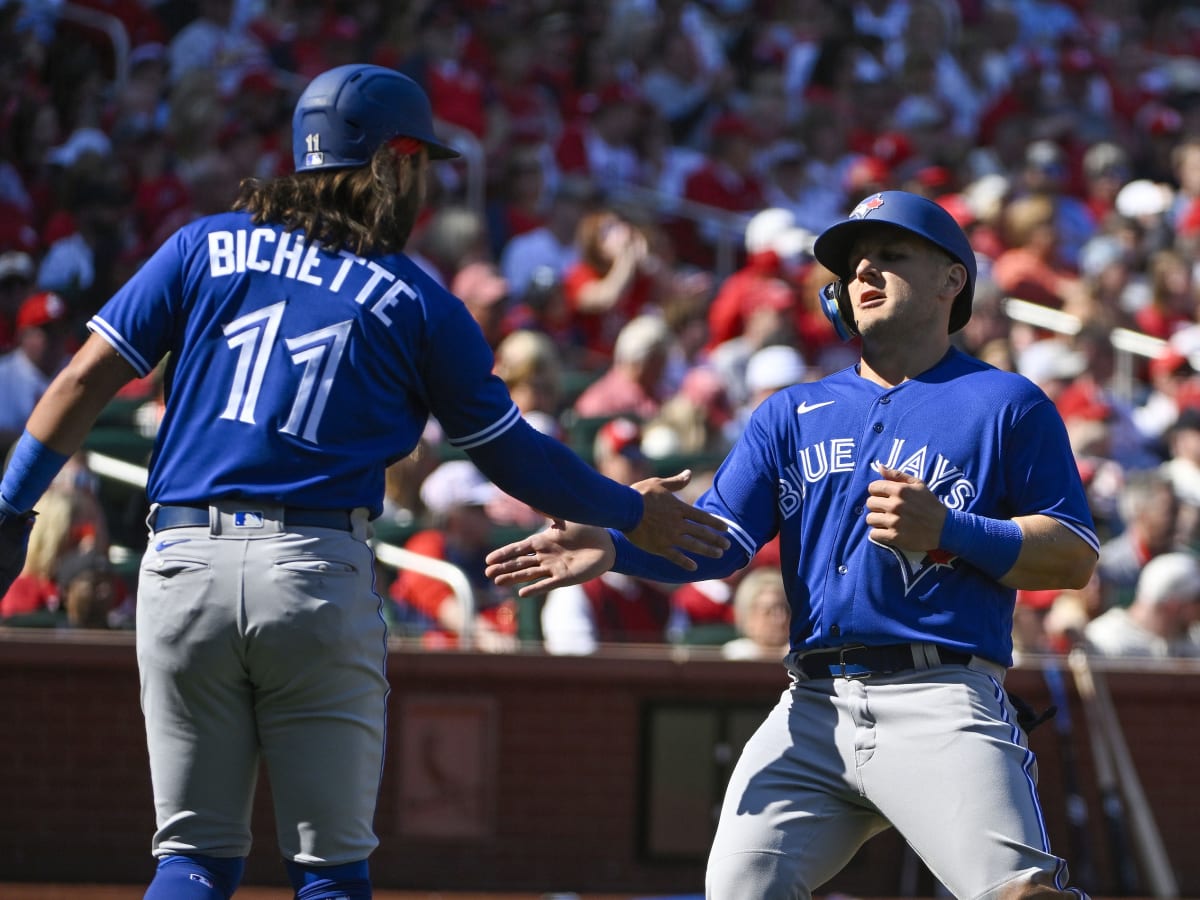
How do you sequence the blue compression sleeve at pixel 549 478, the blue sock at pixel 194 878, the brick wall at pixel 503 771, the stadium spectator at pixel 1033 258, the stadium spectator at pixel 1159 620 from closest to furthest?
1. the blue sock at pixel 194 878
2. the blue compression sleeve at pixel 549 478
3. the brick wall at pixel 503 771
4. the stadium spectator at pixel 1159 620
5. the stadium spectator at pixel 1033 258

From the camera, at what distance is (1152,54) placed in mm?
15930

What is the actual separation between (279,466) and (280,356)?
0.22 m

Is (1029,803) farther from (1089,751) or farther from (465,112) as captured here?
(465,112)

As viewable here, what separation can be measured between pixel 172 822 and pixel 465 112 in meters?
9.07

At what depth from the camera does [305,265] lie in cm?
350

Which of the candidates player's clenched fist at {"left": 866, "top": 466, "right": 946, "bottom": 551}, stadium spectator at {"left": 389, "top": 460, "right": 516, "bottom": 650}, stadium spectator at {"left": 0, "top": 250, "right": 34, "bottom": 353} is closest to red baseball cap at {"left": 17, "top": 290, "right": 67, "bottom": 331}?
stadium spectator at {"left": 0, "top": 250, "right": 34, "bottom": 353}

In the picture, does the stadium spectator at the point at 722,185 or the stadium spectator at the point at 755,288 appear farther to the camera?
the stadium spectator at the point at 722,185

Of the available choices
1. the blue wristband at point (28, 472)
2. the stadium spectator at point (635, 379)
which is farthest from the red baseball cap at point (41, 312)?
the blue wristband at point (28, 472)

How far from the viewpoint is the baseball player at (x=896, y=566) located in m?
3.49

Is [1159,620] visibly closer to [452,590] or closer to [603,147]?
[452,590]

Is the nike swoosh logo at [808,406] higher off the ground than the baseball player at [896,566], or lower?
higher

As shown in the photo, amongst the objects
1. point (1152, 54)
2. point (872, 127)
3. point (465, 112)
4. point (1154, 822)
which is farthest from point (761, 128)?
point (1154, 822)

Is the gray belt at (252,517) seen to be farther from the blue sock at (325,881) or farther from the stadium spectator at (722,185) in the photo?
the stadium spectator at (722,185)

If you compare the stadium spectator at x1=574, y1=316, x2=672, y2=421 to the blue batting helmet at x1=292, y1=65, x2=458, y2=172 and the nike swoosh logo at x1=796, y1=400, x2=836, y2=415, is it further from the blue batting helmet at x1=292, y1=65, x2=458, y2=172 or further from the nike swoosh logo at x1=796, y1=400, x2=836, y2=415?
the blue batting helmet at x1=292, y1=65, x2=458, y2=172
